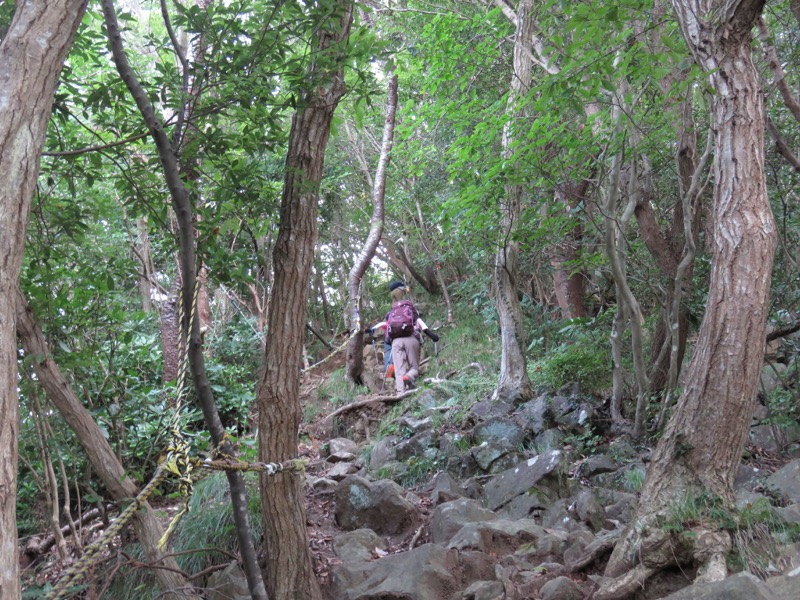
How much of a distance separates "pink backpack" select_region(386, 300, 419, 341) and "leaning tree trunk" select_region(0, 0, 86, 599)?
8405 mm

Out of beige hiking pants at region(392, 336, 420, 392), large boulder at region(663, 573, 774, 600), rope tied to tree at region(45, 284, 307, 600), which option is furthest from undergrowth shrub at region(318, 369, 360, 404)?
large boulder at region(663, 573, 774, 600)

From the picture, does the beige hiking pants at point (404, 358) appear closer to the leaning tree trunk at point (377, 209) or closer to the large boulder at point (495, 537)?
the leaning tree trunk at point (377, 209)

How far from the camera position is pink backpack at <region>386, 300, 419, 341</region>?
10.4m

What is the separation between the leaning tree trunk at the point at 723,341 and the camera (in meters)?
3.52

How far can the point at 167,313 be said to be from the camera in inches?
356

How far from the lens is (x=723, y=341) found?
3.80 m

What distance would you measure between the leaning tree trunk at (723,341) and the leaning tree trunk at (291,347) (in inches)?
69.5

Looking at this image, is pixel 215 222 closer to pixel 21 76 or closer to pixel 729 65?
pixel 21 76

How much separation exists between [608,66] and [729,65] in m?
0.86

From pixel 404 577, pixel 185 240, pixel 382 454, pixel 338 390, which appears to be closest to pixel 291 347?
pixel 185 240

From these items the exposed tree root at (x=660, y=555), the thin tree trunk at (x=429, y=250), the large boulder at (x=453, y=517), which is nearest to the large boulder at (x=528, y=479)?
the large boulder at (x=453, y=517)

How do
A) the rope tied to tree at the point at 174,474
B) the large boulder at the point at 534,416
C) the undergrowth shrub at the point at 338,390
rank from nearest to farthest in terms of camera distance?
1. the rope tied to tree at the point at 174,474
2. the large boulder at the point at 534,416
3. the undergrowth shrub at the point at 338,390

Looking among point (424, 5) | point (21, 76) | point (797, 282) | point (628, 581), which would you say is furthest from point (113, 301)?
point (424, 5)

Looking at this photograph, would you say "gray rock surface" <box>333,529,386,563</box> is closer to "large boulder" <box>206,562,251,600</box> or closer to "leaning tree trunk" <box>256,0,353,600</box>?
"large boulder" <box>206,562,251,600</box>
